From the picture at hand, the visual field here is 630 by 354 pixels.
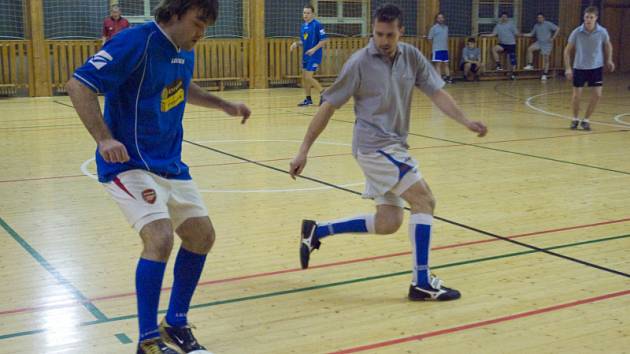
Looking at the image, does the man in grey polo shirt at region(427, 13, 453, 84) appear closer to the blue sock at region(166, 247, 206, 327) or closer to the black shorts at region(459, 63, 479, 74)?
the black shorts at region(459, 63, 479, 74)

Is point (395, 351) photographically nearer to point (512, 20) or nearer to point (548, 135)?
point (548, 135)

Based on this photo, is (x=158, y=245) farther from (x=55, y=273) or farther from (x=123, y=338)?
(x=55, y=273)

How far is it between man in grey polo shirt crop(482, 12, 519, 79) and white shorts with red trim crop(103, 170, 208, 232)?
20.2 m

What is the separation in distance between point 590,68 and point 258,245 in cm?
783

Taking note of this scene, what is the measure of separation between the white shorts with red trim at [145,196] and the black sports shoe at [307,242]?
1.67 m

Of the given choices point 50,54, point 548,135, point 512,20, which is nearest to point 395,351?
point 548,135

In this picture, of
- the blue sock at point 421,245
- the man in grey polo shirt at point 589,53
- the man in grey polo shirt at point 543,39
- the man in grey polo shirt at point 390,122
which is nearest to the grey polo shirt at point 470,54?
the man in grey polo shirt at point 543,39


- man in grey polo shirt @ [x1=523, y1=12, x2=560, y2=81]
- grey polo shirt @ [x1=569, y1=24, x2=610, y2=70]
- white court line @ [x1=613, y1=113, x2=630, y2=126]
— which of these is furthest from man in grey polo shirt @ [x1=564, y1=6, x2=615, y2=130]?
man in grey polo shirt @ [x1=523, y1=12, x2=560, y2=81]

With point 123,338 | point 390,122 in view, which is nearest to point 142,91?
point 123,338

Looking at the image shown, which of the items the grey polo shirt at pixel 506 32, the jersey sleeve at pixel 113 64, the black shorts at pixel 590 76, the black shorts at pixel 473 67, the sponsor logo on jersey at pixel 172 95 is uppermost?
the grey polo shirt at pixel 506 32

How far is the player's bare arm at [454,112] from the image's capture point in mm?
4859

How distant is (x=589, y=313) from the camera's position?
14.7 ft

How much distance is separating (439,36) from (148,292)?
61.6 ft

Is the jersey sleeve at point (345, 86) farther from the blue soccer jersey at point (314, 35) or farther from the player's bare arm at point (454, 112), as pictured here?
the blue soccer jersey at point (314, 35)
